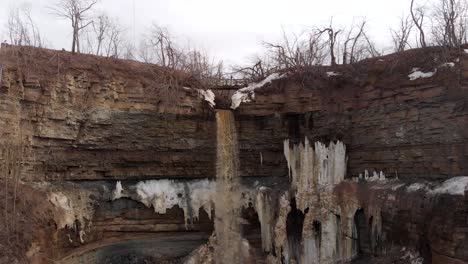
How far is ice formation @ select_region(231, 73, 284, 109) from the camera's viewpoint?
1777 cm

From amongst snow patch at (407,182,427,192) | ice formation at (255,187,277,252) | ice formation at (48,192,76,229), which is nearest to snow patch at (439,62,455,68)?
snow patch at (407,182,427,192)

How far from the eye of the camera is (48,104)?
14961mm

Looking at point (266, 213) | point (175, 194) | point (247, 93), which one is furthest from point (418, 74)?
point (175, 194)

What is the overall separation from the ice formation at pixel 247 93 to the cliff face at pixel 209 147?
0.26 m

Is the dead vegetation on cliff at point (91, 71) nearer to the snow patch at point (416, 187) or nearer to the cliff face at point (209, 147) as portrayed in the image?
the cliff face at point (209, 147)

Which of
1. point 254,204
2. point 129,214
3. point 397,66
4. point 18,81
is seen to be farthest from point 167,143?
point 397,66

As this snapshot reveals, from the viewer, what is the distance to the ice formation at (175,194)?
17094 mm

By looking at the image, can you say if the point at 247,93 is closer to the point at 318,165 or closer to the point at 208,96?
the point at 208,96

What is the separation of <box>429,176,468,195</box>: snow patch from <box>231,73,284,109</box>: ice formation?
26.2ft

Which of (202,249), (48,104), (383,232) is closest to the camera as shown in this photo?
(383,232)

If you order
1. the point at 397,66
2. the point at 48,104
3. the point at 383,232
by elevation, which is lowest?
the point at 383,232

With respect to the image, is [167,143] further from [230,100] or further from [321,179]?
[321,179]

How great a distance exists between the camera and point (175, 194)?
17672 millimetres

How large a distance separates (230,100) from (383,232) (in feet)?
27.0
